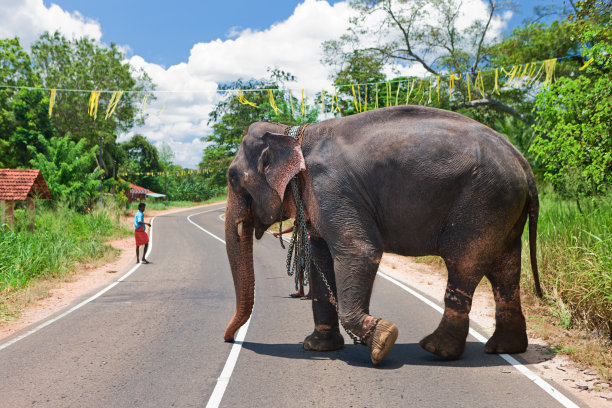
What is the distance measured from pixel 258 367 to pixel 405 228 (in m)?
2.14

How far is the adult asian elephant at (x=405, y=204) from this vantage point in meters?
4.80

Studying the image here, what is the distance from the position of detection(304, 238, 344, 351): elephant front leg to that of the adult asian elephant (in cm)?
1

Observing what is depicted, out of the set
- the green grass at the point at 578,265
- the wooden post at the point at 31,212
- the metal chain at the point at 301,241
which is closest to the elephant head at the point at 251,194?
the metal chain at the point at 301,241

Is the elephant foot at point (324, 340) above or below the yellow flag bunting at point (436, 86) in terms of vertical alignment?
below

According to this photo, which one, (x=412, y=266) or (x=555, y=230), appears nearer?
(x=555, y=230)

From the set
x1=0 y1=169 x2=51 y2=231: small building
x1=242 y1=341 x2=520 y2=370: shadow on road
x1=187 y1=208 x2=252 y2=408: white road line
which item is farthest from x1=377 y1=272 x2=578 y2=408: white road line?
x1=0 y1=169 x2=51 y2=231: small building

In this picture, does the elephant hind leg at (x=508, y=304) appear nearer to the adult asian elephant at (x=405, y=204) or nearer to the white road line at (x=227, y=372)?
the adult asian elephant at (x=405, y=204)

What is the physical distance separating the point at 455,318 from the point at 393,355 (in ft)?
2.95

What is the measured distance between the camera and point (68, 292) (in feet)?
35.1

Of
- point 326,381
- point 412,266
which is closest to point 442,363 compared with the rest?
point 326,381

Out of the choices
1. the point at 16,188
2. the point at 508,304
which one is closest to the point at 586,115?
the point at 508,304

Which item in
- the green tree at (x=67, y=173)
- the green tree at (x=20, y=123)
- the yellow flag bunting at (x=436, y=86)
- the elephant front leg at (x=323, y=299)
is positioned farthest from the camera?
the green tree at (x=20, y=123)

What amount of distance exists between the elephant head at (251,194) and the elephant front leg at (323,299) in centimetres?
63

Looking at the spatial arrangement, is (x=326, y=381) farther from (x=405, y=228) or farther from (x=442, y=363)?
(x=405, y=228)
